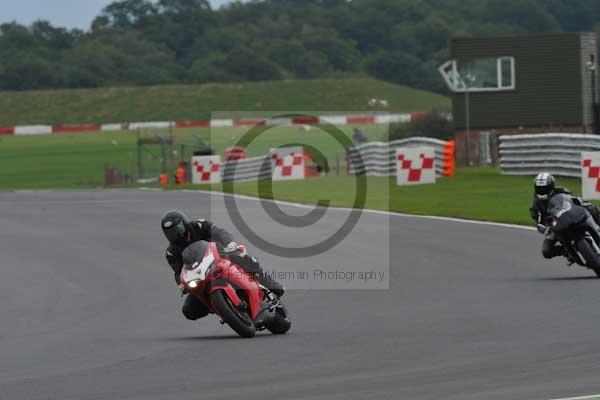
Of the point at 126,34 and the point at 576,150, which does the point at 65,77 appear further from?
the point at 576,150

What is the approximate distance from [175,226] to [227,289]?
28.1 inches

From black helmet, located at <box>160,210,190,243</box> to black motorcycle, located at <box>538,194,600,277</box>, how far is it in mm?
5167

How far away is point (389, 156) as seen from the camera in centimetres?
4147

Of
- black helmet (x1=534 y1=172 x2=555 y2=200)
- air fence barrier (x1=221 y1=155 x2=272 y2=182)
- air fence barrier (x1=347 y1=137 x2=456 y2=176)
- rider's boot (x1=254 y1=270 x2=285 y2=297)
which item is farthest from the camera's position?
air fence barrier (x1=221 y1=155 x2=272 y2=182)

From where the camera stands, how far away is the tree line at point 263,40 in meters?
145

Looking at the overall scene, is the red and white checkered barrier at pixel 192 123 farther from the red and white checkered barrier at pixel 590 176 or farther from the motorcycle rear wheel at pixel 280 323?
the motorcycle rear wheel at pixel 280 323

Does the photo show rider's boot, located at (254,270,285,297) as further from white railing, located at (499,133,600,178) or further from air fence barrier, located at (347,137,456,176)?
air fence barrier, located at (347,137,456,176)

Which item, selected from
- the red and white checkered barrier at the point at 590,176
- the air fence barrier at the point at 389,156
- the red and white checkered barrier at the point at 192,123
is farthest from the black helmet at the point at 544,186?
the red and white checkered barrier at the point at 192,123

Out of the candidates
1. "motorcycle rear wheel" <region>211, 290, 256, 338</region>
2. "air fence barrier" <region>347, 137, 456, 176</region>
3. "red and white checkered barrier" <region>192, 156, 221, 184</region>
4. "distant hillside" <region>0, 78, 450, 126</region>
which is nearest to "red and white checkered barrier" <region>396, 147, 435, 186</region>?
"air fence barrier" <region>347, 137, 456, 176</region>

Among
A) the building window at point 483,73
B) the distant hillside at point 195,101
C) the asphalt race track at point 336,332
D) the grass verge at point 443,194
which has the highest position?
the distant hillside at point 195,101

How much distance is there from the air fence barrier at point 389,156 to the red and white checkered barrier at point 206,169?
13.8ft

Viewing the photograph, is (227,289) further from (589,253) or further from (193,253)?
(589,253)

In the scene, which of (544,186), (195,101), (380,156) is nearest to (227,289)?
(544,186)

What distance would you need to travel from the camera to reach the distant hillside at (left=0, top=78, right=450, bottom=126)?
106 metres
